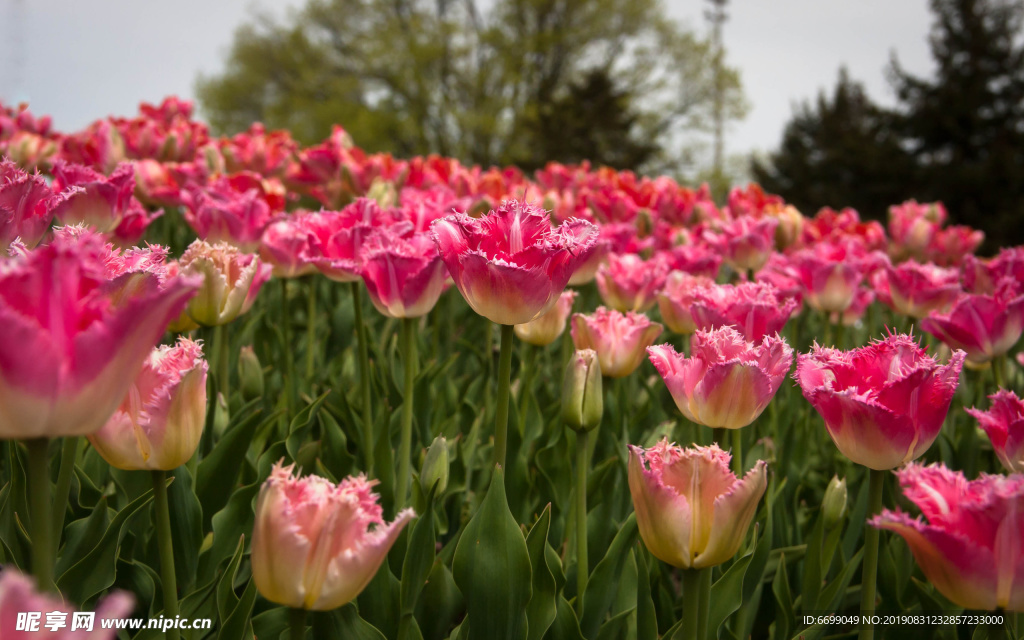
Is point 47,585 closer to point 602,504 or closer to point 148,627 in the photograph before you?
point 148,627

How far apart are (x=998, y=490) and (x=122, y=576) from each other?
129 centimetres

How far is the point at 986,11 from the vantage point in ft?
72.3

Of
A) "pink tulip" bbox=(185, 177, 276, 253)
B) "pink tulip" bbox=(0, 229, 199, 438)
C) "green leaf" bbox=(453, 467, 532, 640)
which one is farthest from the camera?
"pink tulip" bbox=(185, 177, 276, 253)

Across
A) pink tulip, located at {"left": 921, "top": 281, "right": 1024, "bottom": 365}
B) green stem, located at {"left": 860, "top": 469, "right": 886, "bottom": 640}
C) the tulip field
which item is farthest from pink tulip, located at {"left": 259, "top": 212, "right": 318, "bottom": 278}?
pink tulip, located at {"left": 921, "top": 281, "right": 1024, "bottom": 365}

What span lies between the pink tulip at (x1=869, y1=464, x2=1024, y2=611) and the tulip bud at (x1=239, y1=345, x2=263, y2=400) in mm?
1578

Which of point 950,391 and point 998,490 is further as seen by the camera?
point 950,391

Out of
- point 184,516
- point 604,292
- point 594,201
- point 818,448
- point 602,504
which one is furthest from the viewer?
point 594,201

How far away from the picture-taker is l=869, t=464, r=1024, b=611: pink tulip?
0.77 meters

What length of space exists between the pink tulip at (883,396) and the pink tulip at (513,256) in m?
0.36

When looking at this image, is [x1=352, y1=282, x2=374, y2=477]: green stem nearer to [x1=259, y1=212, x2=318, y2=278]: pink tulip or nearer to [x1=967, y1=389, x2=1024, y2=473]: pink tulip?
[x1=259, y1=212, x2=318, y2=278]: pink tulip

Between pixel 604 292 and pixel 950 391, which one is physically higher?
pixel 604 292

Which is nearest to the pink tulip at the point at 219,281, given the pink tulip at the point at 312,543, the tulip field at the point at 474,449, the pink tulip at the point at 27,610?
the tulip field at the point at 474,449

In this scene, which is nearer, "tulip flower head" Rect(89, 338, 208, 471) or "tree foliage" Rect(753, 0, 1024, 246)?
"tulip flower head" Rect(89, 338, 208, 471)

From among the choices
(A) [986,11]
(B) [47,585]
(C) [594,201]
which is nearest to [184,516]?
(B) [47,585]
